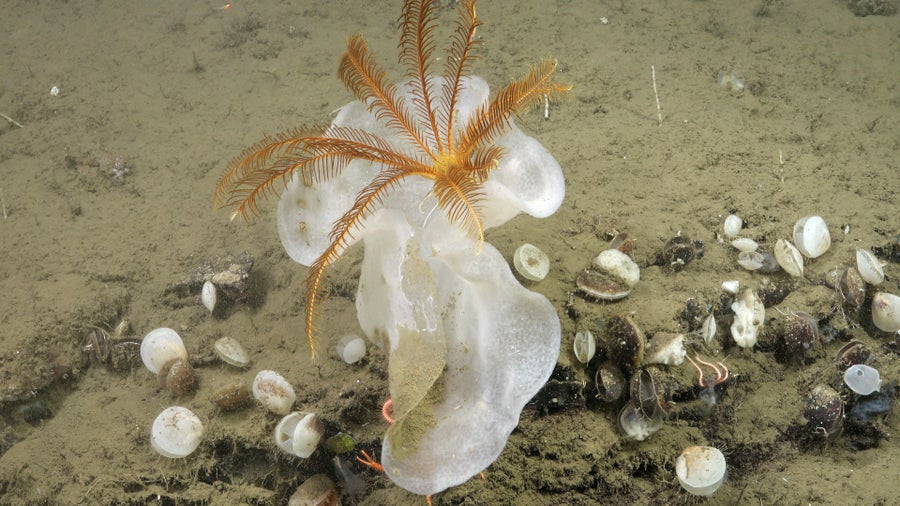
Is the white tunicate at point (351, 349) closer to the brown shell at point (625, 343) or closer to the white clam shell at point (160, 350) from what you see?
the white clam shell at point (160, 350)

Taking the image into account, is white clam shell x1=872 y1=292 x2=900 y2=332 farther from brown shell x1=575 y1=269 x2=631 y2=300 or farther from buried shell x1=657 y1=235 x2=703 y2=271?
brown shell x1=575 y1=269 x2=631 y2=300

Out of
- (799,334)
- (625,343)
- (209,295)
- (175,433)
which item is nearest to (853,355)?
(799,334)

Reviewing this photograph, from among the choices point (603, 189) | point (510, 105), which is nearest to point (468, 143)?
point (510, 105)

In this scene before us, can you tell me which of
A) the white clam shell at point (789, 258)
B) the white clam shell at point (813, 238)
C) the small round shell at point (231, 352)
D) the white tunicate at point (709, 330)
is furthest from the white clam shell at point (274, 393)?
the white clam shell at point (813, 238)

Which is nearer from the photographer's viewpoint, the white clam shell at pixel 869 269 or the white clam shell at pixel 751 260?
the white clam shell at pixel 869 269

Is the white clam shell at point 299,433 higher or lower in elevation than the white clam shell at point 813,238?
lower

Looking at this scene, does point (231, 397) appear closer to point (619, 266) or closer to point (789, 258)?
point (619, 266)
